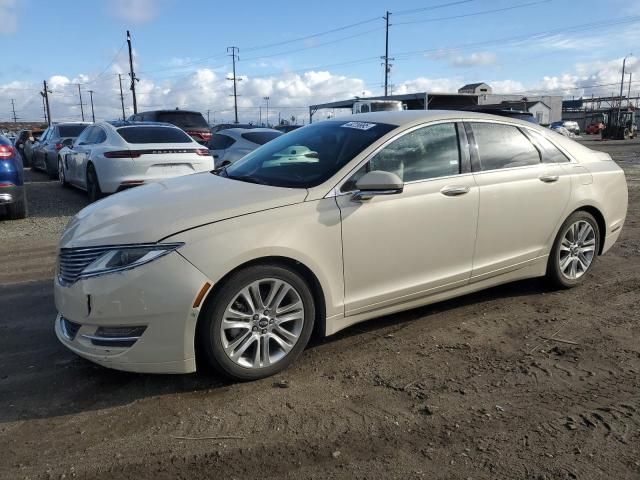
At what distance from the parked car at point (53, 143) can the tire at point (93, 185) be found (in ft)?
15.7

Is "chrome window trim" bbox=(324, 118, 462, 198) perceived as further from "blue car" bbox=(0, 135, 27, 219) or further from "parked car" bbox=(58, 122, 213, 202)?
"blue car" bbox=(0, 135, 27, 219)

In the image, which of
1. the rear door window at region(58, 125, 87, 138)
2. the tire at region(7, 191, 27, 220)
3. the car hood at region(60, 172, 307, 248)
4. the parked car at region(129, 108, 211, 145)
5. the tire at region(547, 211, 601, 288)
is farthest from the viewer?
the parked car at region(129, 108, 211, 145)

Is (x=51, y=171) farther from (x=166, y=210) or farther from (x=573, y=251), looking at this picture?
(x=573, y=251)

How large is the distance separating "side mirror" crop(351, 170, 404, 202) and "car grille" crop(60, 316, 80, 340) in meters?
1.89

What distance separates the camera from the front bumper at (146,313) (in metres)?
2.94

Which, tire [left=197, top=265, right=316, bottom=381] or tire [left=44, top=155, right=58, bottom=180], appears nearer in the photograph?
tire [left=197, top=265, right=316, bottom=381]

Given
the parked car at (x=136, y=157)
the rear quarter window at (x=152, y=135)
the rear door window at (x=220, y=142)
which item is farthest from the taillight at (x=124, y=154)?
the rear door window at (x=220, y=142)

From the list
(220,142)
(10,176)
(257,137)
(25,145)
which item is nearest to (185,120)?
(220,142)

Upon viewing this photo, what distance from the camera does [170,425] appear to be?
2.89m

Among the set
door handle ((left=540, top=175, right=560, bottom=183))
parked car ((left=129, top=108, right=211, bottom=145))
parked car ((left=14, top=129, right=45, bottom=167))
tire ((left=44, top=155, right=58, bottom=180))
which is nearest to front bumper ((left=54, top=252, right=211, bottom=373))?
door handle ((left=540, top=175, right=560, bottom=183))

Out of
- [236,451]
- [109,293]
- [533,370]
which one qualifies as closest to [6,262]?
[109,293]

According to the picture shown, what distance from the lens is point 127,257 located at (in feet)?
9.89

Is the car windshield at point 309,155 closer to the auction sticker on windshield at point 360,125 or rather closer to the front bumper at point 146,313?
the auction sticker on windshield at point 360,125

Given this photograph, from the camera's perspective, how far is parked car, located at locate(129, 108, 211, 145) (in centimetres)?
1560
